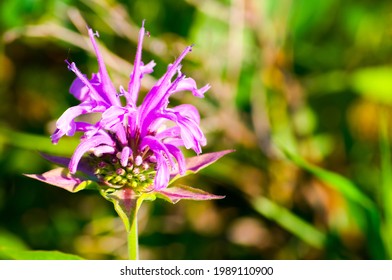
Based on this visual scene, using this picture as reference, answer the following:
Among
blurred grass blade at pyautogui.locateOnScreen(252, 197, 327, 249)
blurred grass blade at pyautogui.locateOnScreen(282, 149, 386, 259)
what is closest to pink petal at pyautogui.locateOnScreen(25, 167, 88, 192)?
blurred grass blade at pyautogui.locateOnScreen(282, 149, 386, 259)

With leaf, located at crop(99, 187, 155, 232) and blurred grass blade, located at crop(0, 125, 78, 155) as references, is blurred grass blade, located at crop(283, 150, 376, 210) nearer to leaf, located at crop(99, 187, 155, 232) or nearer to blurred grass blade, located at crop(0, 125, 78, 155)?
leaf, located at crop(99, 187, 155, 232)


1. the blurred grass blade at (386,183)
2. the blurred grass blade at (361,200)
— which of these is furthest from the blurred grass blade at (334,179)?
the blurred grass blade at (386,183)

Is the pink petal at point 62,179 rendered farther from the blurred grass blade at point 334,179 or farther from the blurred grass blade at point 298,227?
the blurred grass blade at point 298,227

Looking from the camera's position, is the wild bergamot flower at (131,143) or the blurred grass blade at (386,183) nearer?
the wild bergamot flower at (131,143)

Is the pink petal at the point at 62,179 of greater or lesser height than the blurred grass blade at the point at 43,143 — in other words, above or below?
below

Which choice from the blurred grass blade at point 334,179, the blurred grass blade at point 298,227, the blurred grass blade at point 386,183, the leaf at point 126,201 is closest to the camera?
the leaf at point 126,201

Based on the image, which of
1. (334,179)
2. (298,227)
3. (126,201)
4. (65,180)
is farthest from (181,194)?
(298,227)
